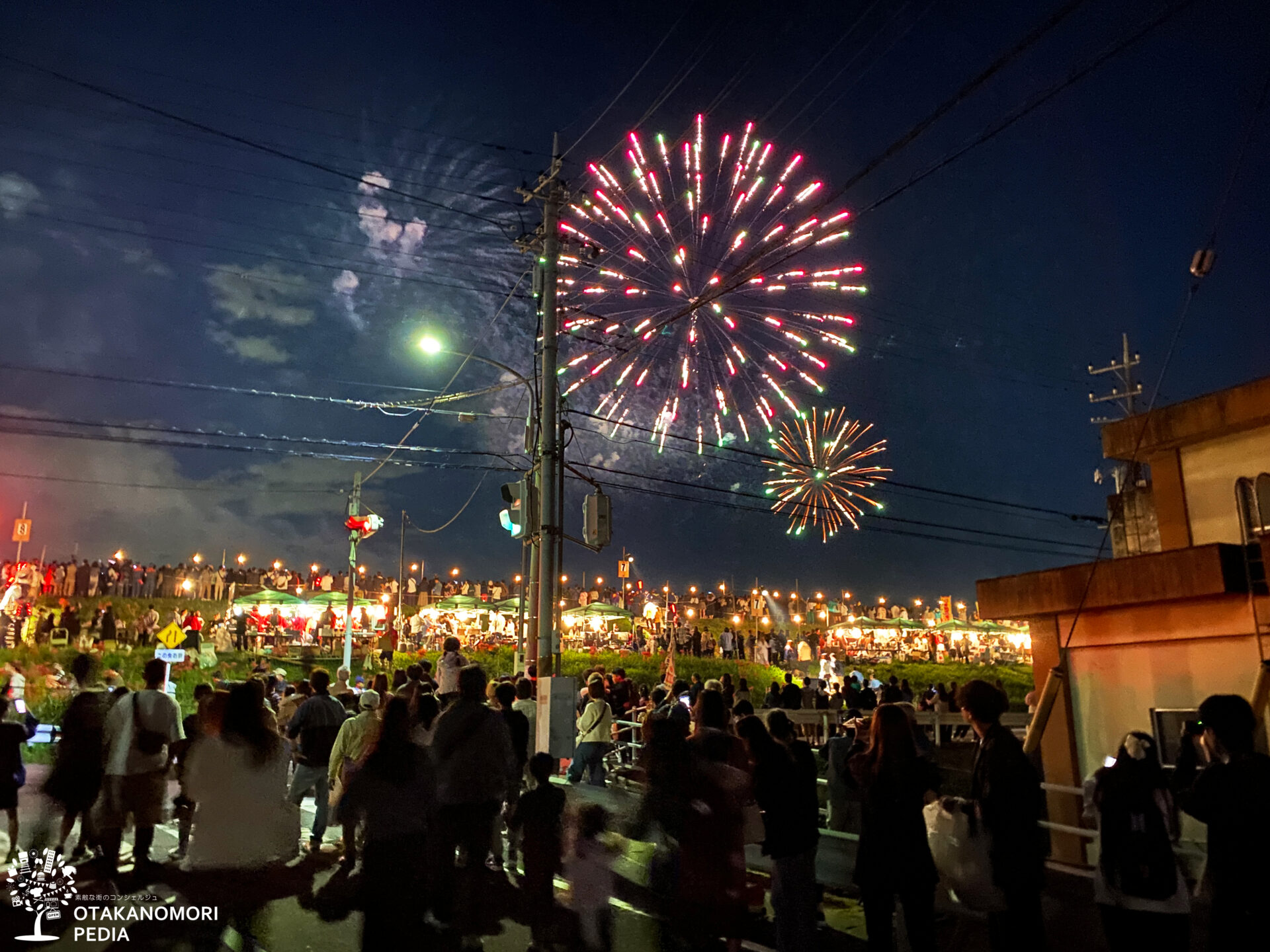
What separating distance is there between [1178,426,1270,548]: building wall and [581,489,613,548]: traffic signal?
9.17 m

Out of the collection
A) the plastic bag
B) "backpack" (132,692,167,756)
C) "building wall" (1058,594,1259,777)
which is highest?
"building wall" (1058,594,1259,777)

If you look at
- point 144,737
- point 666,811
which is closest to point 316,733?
point 144,737

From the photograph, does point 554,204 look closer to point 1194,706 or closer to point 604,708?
point 604,708

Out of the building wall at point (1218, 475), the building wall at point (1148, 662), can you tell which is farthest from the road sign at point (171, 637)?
the building wall at point (1218, 475)

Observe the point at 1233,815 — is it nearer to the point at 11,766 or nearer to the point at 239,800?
the point at 239,800

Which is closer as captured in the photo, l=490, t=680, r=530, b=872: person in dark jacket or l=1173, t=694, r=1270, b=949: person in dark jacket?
l=1173, t=694, r=1270, b=949: person in dark jacket

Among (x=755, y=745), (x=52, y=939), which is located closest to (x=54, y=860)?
(x=52, y=939)

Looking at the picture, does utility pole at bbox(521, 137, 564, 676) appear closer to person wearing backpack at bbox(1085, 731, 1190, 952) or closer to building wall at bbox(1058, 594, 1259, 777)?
building wall at bbox(1058, 594, 1259, 777)

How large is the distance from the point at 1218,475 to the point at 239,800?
1369 centimetres

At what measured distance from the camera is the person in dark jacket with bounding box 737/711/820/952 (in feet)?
18.9

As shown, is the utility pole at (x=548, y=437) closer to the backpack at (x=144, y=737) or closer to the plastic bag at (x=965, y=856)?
the backpack at (x=144, y=737)

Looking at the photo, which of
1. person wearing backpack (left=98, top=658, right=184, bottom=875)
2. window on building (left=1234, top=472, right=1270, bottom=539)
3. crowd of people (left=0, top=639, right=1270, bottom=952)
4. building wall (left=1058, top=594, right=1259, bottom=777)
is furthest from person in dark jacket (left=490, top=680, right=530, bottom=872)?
window on building (left=1234, top=472, right=1270, bottom=539)

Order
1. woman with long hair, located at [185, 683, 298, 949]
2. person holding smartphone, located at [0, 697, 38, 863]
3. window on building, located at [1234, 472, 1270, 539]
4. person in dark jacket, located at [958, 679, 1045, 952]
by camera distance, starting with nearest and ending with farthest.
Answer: person in dark jacket, located at [958, 679, 1045, 952], woman with long hair, located at [185, 683, 298, 949], person holding smartphone, located at [0, 697, 38, 863], window on building, located at [1234, 472, 1270, 539]

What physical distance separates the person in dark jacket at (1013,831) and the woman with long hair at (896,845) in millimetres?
353
